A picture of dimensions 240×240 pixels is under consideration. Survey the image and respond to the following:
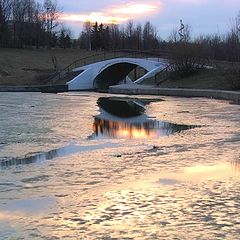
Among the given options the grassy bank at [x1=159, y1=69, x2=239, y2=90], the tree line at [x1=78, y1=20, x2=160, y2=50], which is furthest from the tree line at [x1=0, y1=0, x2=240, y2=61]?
the grassy bank at [x1=159, y1=69, x2=239, y2=90]

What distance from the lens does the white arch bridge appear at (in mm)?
59125

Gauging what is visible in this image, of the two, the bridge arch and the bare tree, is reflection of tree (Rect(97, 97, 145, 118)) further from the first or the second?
the bare tree

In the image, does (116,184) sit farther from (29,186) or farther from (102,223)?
(102,223)

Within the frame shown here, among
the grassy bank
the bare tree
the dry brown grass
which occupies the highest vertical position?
the bare tree

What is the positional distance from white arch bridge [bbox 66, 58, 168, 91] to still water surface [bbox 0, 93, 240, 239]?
40.9 m

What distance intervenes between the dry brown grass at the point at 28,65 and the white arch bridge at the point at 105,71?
5586 millimetres

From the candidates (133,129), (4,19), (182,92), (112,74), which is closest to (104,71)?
(112,74)

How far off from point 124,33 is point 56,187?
12603 cm

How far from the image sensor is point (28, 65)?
7900cm

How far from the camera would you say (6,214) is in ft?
24.5

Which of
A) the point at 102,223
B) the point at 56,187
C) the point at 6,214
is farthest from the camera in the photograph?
the point at 56,187

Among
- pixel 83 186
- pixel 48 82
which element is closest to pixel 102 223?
pixel 83 186

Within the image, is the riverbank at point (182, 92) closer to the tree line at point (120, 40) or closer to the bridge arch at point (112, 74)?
the bridge arch at point (112, 74)

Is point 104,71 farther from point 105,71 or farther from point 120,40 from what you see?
point 120,40
